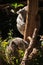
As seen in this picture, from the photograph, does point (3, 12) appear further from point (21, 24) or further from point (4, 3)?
point (21, 24)

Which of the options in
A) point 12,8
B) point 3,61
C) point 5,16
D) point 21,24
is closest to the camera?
point 3,61

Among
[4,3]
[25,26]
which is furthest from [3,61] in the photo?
[4,3]

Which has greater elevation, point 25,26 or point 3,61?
point 25,26

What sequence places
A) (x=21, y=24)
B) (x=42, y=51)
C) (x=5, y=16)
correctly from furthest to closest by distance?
(x=5, y=16) → (x=21, y=24) → (x=42, y=51)

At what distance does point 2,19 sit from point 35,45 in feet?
7.97

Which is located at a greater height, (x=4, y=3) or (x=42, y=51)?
(x=4, y=3)

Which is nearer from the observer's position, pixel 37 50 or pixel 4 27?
pixel 37 50

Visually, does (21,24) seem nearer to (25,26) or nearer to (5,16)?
(25,26)

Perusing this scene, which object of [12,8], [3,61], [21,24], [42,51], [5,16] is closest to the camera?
[3,61]

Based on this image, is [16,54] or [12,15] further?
[12,15]

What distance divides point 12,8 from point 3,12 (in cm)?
42

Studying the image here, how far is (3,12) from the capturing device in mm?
6598

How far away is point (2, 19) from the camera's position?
21.8 feet

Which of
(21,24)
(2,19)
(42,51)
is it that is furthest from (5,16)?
(42,51)
